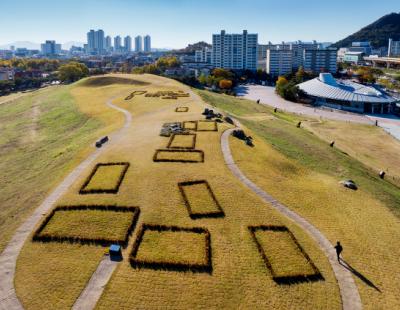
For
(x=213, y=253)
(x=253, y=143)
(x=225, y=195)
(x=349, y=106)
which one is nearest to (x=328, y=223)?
(x=225, y=195)

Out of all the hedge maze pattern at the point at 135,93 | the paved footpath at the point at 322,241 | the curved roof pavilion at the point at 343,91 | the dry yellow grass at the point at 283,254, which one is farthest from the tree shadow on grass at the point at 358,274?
the curved roof pavilion at the point at 343,91

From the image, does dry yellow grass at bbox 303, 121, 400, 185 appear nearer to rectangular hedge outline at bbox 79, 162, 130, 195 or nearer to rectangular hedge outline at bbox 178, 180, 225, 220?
rectangular hedge outline at bbox 178, 180, 225, 220

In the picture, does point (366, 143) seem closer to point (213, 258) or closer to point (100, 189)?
point (213, 258)

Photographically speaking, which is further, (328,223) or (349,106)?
(349,106)

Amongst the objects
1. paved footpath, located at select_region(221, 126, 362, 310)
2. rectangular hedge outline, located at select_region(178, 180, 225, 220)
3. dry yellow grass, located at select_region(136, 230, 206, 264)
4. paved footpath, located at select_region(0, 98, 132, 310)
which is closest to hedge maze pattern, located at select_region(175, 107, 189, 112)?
→ paved footpath, located at select_region(221, 126, 362, 310)

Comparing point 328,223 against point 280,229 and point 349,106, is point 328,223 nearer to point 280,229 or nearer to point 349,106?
point 280,229

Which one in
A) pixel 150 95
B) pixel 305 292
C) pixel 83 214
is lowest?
pixel 305 292

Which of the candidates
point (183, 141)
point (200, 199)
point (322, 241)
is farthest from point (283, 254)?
point (183, 141)
